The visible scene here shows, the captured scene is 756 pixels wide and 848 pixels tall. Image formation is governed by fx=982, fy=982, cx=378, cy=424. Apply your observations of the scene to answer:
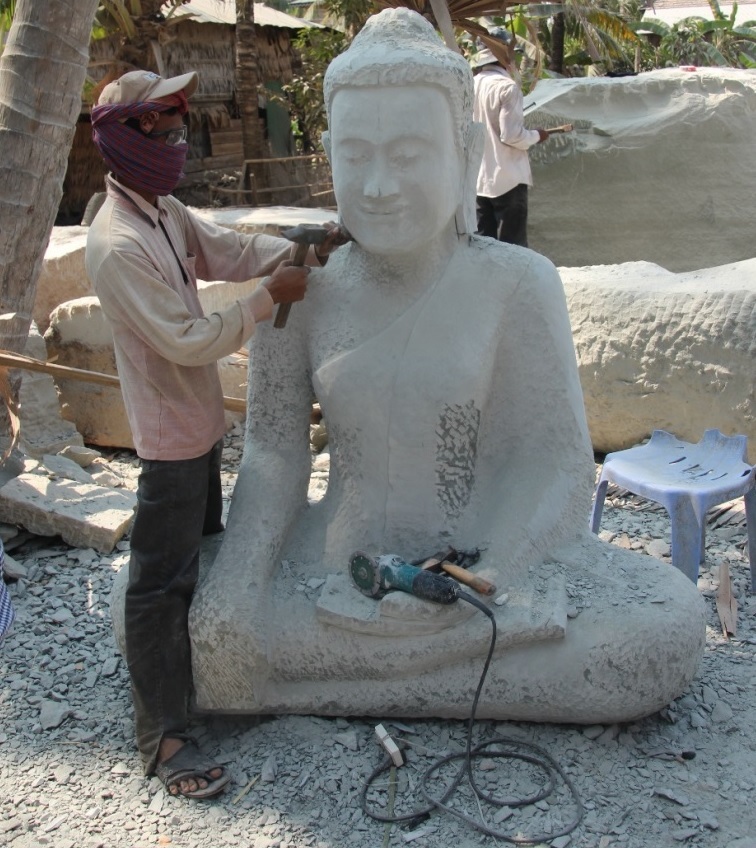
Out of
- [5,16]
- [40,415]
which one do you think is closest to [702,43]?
[5,16]

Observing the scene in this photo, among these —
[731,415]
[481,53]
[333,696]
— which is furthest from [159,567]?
[481,53]

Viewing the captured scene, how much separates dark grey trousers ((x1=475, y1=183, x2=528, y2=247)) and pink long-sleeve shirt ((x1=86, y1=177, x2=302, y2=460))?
399 centimetres

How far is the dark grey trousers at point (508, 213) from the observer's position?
651 centimetres

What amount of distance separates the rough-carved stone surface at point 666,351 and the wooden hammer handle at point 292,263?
7.59ft

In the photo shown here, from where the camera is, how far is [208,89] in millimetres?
13938

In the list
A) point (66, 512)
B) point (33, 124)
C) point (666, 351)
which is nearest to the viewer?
point (66, 512)

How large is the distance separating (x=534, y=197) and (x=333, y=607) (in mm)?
6285

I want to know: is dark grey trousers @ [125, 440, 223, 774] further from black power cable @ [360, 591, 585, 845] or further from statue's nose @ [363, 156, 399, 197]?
statue's nose @ [363, 156, 399, 197]

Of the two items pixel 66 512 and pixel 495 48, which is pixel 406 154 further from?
pixel 495 48

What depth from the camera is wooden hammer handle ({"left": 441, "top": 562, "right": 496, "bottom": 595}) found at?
7.91 ft

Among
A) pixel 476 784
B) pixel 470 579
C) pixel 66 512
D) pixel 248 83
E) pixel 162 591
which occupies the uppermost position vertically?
pixel 248 83

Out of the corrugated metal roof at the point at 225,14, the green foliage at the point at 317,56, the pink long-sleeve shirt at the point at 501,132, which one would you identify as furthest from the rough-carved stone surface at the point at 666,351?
the corrugated metal roof at the point at 225,14

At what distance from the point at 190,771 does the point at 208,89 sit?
1288cm

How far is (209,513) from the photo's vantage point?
9.57 ft
